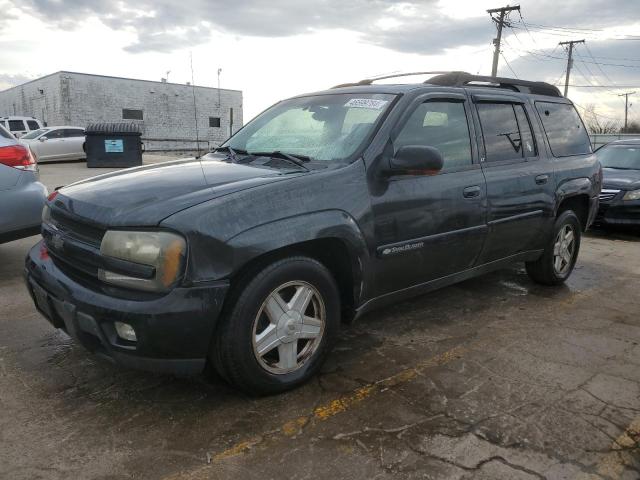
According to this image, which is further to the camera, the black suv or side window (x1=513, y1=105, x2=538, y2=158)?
side window (x1=513, y1=105, x2=538, y2=158)

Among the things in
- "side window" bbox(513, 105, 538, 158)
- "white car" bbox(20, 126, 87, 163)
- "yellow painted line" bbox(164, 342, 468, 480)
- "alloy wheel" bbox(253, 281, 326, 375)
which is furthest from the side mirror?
"white car" bbox(20, 126, 87, 163)

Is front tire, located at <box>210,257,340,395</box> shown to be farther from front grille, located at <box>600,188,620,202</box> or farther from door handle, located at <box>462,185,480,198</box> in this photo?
front grille, located at <box>600,188,620,202</box>

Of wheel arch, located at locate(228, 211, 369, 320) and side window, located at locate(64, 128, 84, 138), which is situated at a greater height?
side window, located at locate(64, 128, 84, 138)

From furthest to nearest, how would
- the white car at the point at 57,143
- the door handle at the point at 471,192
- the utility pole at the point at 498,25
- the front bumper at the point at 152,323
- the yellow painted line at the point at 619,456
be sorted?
the utility pole at the point at 498,25 < the white car at the point at 57,143 < the door handle at the point at 471,192 < the front bumper at the point at 152,323 < the yellow painted line at the point at 619,456

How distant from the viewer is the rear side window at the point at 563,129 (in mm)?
4750

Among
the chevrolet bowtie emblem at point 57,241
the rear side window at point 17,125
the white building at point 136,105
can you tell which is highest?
the white building at point 136,105

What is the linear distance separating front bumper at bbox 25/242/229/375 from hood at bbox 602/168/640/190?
7.80 meters

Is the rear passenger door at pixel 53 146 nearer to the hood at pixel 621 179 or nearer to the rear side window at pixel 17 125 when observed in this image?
the rear side window at pixel 17 125

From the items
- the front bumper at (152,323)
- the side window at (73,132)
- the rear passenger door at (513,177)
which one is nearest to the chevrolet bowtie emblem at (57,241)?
the front bumper at (152,323)

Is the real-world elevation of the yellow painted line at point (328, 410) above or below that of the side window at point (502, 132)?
below

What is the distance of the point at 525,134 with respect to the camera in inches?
175

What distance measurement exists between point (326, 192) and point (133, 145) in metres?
15.7

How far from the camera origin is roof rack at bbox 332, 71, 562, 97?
3961 mm

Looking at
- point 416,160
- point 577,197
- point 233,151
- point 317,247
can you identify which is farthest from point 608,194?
point 317,247
